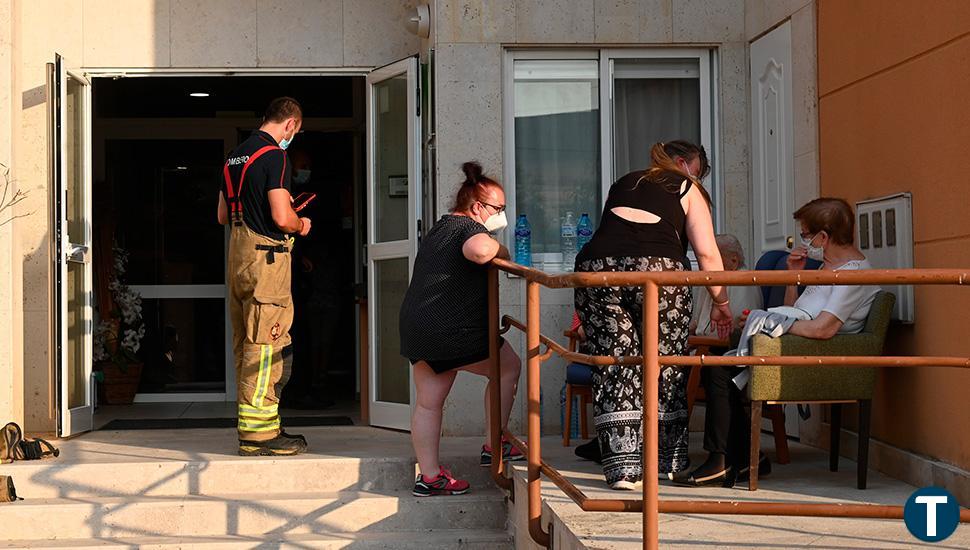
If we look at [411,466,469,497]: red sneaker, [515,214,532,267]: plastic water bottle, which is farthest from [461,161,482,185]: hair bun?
[515,214,532,267]: plastic water bottle

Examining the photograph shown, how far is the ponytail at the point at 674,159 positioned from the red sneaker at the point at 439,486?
165 cm

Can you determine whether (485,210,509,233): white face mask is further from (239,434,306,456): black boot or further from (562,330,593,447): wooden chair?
(239,434,306,456): black boot

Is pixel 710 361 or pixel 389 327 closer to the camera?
pixel 710 361

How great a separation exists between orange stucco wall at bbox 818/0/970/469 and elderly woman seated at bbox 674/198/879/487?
28cm

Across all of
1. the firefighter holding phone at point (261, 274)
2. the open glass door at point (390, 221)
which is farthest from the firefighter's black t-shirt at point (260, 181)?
the open glass door at point (390, 221)

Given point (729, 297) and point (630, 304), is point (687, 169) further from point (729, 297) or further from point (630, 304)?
point (729, 297)

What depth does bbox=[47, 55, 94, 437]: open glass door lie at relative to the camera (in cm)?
668

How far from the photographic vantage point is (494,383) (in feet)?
16.3

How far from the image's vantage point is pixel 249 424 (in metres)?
5.82

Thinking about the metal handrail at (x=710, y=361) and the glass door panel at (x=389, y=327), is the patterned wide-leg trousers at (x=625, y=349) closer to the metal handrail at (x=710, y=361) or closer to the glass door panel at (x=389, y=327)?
the metal handrail at (x=710, y=361)

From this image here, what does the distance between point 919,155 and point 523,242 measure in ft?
8.41

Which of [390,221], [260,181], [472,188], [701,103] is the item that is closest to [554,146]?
[701,103]

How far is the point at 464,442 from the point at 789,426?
1.67m

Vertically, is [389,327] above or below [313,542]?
above
